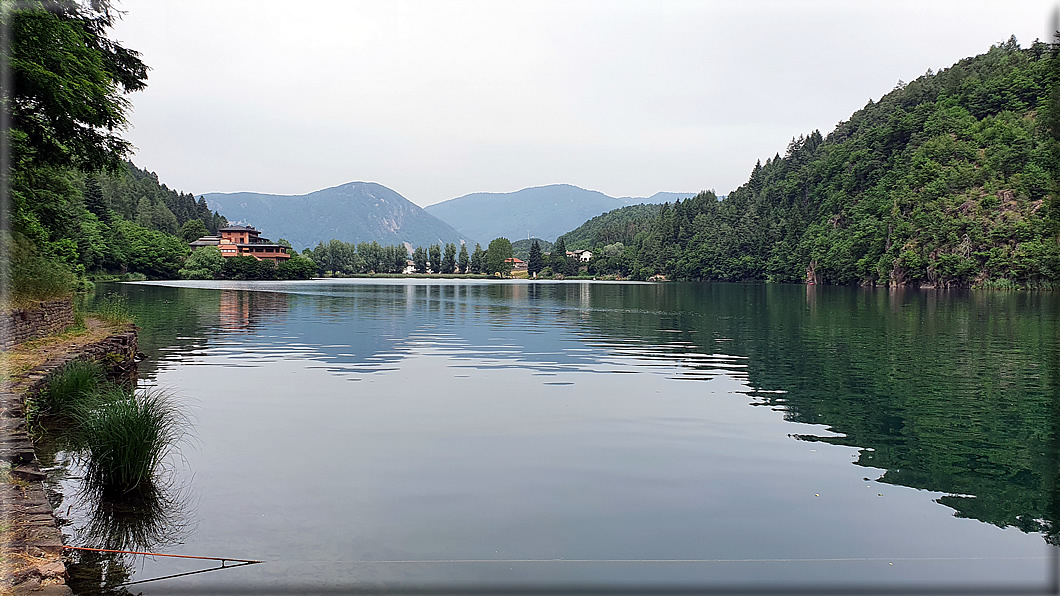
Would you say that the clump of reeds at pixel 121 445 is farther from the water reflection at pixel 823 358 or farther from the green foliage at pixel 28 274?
the water reflection at pixel 823 358

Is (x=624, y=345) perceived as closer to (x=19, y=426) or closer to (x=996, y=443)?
(x=996, y=443)

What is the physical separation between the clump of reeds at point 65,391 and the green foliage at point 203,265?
532 feet

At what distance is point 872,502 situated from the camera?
1245 centimetres

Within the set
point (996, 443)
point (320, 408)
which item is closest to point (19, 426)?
point (320, 408)

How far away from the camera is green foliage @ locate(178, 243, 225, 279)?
167 m

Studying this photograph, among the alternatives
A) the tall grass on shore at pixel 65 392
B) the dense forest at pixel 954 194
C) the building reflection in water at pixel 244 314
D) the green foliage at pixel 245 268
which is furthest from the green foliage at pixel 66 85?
the green foliage at pixel 245 268

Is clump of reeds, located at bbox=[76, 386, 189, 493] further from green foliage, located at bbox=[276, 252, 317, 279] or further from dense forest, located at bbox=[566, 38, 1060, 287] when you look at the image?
green foliage, located at bbox=[276, 252, 317, 279]

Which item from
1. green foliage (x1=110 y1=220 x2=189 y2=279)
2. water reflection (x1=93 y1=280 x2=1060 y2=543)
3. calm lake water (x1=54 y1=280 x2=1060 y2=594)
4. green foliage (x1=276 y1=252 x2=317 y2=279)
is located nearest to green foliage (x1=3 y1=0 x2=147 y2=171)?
calm lake water (x1=54 y1=280 x2=1060 y2=594)

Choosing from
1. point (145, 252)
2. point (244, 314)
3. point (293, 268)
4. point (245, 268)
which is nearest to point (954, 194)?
point (244, 314)

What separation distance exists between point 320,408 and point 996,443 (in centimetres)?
1727

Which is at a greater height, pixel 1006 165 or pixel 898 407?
pixel 1006 165

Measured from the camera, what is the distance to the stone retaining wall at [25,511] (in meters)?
7.28

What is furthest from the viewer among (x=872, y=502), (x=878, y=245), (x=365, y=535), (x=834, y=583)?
(x=878, y=245)

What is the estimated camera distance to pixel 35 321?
23.3 m
